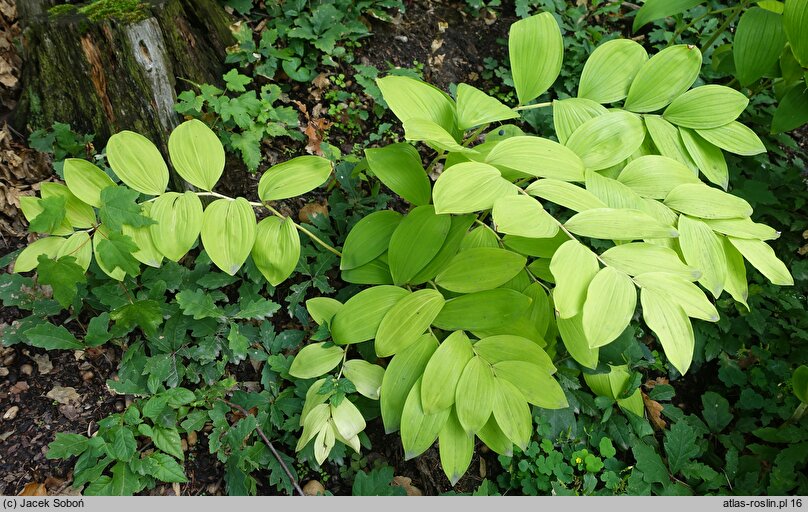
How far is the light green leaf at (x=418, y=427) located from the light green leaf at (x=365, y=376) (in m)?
0.27

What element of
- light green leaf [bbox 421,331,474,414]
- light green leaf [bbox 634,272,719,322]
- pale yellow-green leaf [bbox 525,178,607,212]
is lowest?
light green leaf [bbox 421,331,474,414]

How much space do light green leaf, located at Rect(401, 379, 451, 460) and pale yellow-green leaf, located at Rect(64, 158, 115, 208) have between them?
4.24 ft

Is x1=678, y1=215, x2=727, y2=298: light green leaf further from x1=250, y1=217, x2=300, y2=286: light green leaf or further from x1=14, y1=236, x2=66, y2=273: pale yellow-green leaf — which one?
x1=14, y1=236, x2=66, y2=273: pale yellow-green leaf

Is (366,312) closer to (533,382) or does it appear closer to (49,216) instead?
(533,382)

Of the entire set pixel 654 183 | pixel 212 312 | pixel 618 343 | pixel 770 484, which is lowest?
pixel 770 484

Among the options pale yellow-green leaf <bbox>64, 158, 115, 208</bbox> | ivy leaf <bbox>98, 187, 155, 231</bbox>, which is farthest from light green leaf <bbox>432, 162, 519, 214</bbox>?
pale yellow-green leaf <bbox>64, 158, 115, 208</bbox>

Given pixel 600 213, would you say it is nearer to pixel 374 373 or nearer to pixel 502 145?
pixel 502 145

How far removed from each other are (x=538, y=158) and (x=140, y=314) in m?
1.62

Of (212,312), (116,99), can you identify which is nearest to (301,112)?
(116,99)

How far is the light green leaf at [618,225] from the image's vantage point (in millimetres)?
1516

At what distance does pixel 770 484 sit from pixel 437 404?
1.59m

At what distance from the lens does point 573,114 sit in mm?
1965

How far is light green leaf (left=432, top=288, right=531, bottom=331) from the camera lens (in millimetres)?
1823

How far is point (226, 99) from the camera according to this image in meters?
2.51
